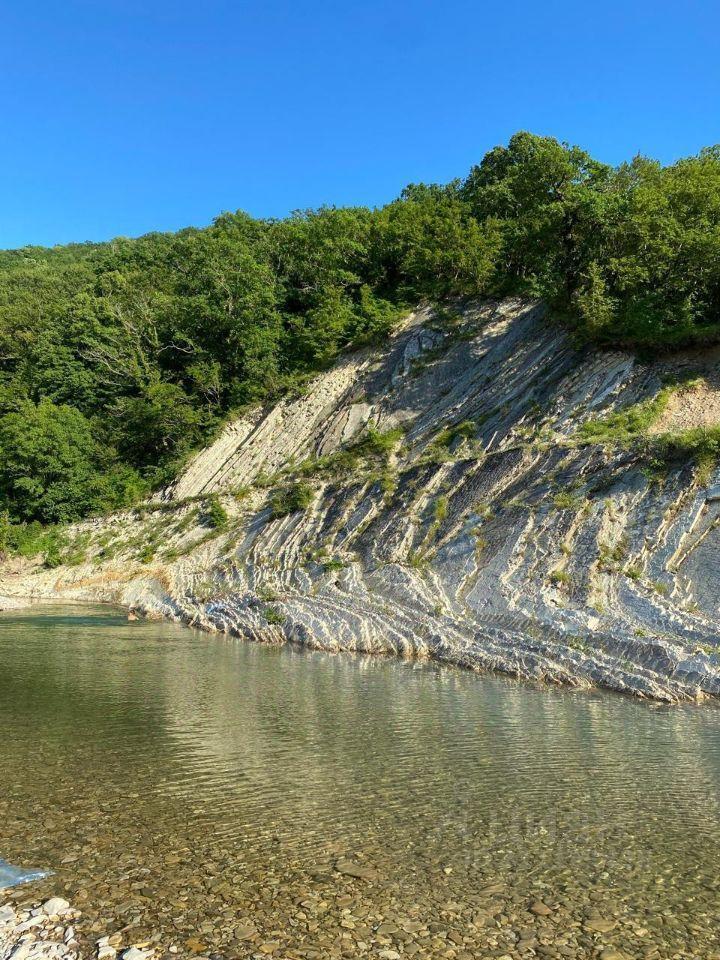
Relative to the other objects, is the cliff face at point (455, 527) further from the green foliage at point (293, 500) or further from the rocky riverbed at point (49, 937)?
the rocky riverbed at point (49, 937)

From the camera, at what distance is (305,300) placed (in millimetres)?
48406

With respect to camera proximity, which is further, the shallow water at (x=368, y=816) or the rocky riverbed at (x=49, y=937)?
the shallow water at (x=368, y=816)

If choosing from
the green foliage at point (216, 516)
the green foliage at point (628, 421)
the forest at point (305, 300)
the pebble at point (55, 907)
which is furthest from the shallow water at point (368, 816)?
the forest at point (305, 300)

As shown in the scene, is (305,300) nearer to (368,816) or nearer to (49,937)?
(368,816)

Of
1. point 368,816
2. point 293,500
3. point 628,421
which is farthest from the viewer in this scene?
point 293,500

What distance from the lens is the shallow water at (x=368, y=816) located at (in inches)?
257

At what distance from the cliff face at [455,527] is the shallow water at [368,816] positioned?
3.31 metres

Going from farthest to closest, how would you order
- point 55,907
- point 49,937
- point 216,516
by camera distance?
1. point 216,516
2. point 55,907
3. point 49,937

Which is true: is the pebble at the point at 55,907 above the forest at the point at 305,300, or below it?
below

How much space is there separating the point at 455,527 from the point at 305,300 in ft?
92.0

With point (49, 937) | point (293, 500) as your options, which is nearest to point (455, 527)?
point (293, 500)

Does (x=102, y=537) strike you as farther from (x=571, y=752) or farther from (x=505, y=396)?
(x=571, y=752)

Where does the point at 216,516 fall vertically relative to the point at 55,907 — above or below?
above

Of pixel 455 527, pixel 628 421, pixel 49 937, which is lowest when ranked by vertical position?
pixel 49 937
